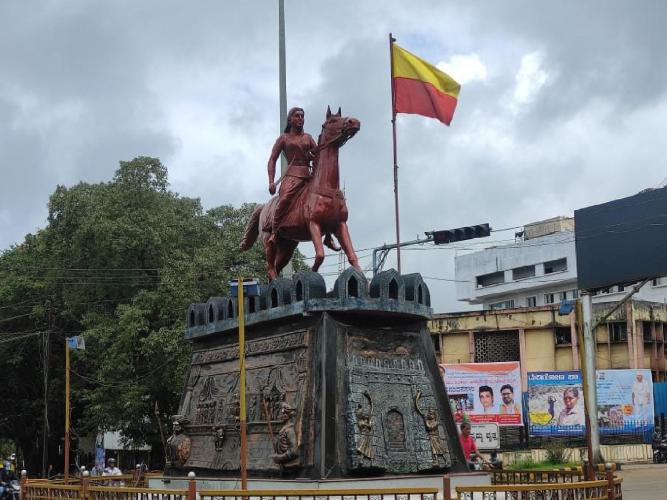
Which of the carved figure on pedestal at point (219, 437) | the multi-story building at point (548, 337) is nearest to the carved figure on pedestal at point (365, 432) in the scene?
the carved figure on pedestal at point (219, 437)

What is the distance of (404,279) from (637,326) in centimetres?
2989

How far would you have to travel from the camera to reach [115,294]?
32781 mm

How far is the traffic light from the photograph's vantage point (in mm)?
24562

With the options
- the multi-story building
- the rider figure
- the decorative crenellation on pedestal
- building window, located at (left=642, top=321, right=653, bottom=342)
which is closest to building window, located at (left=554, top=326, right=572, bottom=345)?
the multi-story building

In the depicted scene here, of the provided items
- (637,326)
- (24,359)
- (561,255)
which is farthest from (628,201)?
(561,255)

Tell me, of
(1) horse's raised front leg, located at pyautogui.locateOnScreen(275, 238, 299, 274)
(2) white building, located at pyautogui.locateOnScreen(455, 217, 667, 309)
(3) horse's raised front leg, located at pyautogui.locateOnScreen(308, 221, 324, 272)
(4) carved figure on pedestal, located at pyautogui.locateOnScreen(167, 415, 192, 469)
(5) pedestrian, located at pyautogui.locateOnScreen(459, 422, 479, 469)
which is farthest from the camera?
(2) white building, located at pyautogui.locateOnScreen(455, 217, 667, 309)

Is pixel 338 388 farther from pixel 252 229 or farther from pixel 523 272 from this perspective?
pixel 523 272

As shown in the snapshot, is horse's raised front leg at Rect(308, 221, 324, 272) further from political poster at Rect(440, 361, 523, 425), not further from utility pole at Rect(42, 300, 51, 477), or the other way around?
political poster at Rect(440, 361, 523, 425)

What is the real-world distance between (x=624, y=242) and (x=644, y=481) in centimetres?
851

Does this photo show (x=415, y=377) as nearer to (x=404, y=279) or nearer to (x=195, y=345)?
(x=404, y=279)

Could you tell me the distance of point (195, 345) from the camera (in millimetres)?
15617

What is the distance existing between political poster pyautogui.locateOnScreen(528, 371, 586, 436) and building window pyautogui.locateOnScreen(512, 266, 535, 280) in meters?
28.4

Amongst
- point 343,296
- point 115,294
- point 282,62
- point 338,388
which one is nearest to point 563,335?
point 115,294

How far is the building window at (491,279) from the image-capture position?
2566 inches
